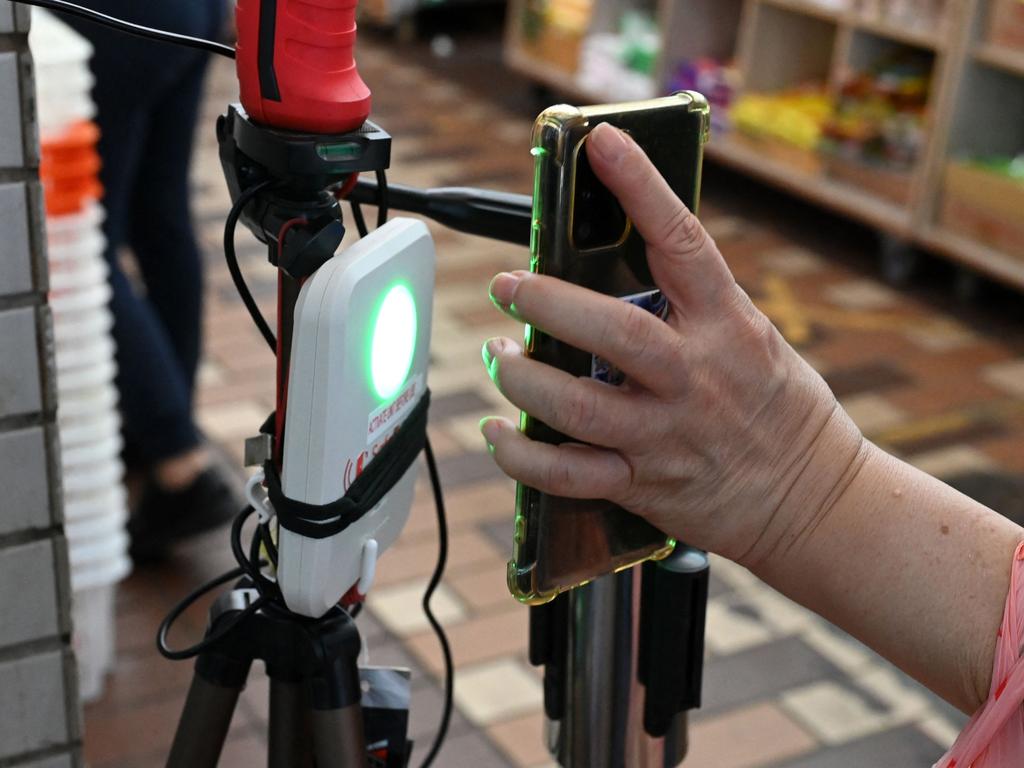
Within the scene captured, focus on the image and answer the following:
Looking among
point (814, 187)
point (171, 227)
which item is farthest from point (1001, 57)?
point (171, 227)

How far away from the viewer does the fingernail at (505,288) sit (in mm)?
638

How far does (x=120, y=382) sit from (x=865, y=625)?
146cm

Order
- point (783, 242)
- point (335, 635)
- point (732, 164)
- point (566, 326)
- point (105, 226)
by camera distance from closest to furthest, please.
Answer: point (566, 326), point (335, 635), point (105, 226), point (783, 242), point (732, 164)

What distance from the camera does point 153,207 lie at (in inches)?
84.0

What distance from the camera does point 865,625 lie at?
0.77 meters

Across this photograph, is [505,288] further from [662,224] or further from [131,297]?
[131,297]

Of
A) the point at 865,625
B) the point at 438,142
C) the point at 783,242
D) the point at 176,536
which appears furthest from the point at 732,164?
the point at 865,625

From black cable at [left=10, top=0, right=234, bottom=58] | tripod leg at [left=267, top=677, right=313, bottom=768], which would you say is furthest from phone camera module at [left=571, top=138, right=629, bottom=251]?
tripod leg at [left=267, top=677, right=313, bottom=768]

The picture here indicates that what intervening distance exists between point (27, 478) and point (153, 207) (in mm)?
1329

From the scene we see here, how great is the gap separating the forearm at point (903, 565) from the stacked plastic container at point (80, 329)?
3.35 feet

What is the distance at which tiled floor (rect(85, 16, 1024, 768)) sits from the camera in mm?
1856

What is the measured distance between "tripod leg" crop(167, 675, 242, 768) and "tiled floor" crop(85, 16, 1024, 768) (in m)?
0.89

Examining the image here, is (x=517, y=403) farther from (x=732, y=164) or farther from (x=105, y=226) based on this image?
(x=732, y=164)

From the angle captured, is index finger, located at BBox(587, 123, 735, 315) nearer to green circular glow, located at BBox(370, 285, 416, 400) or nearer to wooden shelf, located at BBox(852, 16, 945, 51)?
green circular glow, located at BBox(370, 285, 416, 400)
